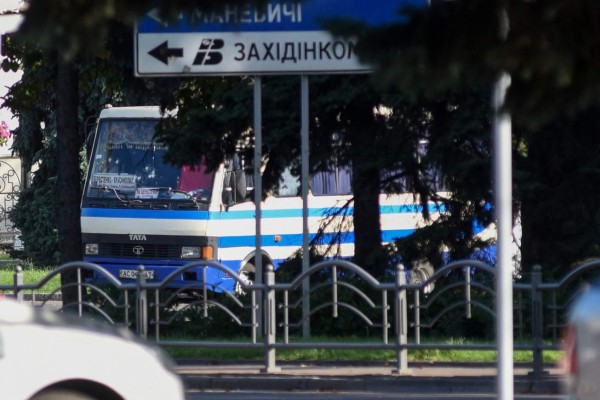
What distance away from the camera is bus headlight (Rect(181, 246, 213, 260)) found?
20.0 m

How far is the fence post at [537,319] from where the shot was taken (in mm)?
11094

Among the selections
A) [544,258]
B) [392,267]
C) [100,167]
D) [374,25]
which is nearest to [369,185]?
[392,267]

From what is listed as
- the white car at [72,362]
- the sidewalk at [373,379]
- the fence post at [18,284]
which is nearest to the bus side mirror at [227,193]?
the fence post at [18,284]

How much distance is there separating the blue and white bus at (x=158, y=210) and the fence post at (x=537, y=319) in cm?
830

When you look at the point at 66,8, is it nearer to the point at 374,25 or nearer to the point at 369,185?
the point at 374,25

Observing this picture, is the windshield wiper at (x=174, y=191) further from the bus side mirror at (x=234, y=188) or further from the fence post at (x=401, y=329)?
the fence post at (x=401, y=329)

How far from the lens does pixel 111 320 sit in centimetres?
→ 1259

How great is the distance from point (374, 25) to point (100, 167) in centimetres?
1574

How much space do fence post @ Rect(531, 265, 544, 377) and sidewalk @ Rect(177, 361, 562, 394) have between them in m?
0.12

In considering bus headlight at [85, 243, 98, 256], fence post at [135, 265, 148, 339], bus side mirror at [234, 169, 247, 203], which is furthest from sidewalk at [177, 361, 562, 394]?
bus headlight at [85, 243, 98, 256]

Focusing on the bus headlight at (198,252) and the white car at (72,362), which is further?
the bus headlight at (198,252)

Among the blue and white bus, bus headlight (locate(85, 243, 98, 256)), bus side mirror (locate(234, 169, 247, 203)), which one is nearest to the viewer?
bus side mirror (locate(234, 169, 247, 203))

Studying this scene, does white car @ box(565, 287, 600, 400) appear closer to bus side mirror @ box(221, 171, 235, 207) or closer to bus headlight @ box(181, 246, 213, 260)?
bus side mirror @ box(221, 171, 235, 207)

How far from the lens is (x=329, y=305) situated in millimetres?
12484
